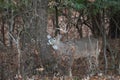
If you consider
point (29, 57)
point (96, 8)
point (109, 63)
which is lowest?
point (109, 63)

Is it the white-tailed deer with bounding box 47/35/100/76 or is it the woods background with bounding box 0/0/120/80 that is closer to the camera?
the woods background with bounding box 0/0/120/80

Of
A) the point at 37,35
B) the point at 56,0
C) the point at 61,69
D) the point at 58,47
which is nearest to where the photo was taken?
the point at 61,69

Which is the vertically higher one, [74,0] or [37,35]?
[74,0]

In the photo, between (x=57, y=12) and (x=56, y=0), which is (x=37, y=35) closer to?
(x=56, y=0)

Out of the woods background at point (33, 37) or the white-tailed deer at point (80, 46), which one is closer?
the woods background at point (33, 37)

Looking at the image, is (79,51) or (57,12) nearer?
(79,51)

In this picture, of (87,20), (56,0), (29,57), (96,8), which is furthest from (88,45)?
(29,57)

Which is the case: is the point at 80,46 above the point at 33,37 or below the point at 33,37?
below

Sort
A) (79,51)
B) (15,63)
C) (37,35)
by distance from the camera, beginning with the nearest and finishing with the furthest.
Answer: (15,63) → (37,35) → (79,51)

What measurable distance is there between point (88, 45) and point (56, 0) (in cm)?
236

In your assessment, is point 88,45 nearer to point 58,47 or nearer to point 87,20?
point 87,20

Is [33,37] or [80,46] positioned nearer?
[33,37]

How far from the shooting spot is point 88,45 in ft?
44.7

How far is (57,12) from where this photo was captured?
46.7 ft
